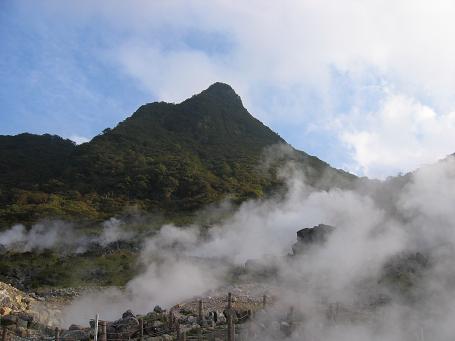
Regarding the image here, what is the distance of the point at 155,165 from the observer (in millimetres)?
70750

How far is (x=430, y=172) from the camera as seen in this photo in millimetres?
41031

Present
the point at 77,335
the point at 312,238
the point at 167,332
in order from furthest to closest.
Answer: the point at 312,238, the point at 77,335, the point at 167,332

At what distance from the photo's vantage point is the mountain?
60562 millimetres

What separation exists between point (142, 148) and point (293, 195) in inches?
975

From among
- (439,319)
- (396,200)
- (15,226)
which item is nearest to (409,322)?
(439,319)

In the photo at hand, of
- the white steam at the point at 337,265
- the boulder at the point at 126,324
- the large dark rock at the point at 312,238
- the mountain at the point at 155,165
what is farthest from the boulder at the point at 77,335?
the mountain at the point at 155,165

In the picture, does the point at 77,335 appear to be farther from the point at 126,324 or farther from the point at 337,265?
the point at 337,265

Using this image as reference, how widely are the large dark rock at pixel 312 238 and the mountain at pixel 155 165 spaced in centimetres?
2530

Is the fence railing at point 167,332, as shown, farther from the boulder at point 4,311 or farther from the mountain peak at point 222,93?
the mountain peak at point 222,93

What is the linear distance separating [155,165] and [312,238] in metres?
39.3

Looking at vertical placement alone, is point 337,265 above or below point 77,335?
above

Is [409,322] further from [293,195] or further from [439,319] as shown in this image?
[293,195]

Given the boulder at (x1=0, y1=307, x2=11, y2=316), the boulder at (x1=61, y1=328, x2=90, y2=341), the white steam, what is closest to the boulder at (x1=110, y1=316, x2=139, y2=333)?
the boulder at (x1=61, y1=328, x2=90, y2=341)

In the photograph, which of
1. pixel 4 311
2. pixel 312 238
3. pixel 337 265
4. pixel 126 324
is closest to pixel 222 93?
pixel 312 238
